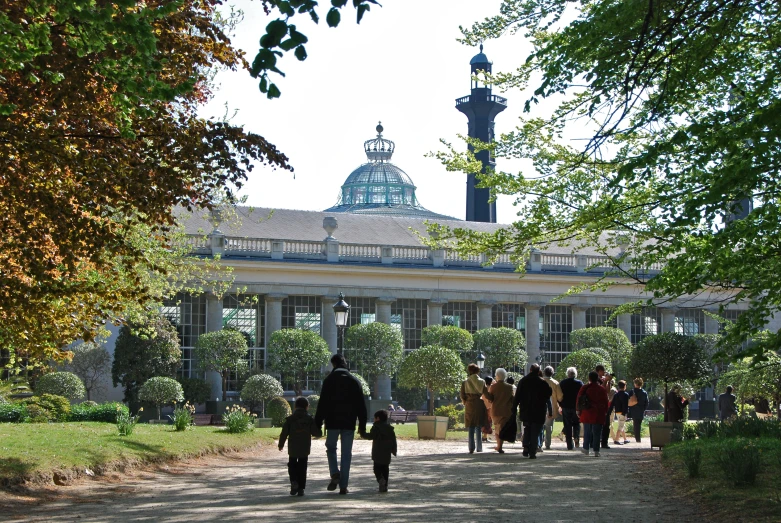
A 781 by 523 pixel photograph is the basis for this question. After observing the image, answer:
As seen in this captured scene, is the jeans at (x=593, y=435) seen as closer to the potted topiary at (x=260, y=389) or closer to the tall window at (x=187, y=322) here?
the potted topiary at (x=260, y=389)

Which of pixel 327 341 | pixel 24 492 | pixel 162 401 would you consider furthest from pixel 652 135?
pixel 327 341

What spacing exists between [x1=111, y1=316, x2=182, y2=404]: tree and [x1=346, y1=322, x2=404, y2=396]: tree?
290 inches

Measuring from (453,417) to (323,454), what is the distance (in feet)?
40.8

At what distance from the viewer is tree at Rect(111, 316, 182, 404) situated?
129ft

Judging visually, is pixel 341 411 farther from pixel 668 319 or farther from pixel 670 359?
pixel 668 319

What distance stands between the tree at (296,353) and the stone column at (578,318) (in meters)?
14.1

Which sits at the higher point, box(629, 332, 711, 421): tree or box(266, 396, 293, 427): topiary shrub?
box(629, 332, 711, 421): tree

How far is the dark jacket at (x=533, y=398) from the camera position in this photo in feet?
51.4

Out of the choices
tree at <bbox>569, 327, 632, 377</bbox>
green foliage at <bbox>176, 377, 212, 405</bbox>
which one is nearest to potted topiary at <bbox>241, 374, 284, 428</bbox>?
green foliage at <bbox>176, 377, 212, 405</bbox>

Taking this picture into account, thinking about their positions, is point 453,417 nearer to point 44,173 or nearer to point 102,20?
point 44,173

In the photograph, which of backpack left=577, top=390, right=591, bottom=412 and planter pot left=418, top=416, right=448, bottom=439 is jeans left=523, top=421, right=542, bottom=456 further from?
planter pot left=418, top=416, right=448, bottom=439

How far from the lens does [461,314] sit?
1980 inches

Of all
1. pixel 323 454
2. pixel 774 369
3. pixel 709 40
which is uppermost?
pixel 709 40

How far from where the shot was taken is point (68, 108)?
1156 cm
